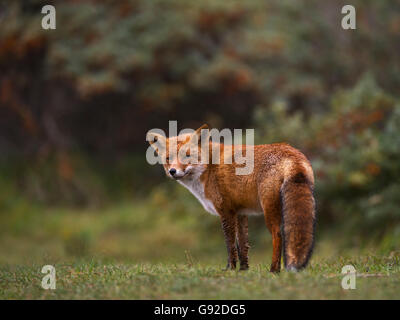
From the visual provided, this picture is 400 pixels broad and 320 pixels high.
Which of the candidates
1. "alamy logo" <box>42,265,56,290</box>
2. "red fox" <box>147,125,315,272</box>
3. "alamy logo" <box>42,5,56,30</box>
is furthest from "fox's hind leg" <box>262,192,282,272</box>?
"alamy logo" <box>42,5,56,30</box>

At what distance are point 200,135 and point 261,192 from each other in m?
1.44

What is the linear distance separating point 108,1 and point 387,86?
33.6 feet

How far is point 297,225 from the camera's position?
632cm

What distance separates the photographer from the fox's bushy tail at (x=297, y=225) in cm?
629

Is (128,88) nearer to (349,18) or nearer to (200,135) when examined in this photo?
(349,18)

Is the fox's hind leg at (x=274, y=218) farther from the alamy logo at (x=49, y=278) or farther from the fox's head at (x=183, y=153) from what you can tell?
the alamy logo at (x=49, y=278)

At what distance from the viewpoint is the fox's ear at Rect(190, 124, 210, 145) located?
7844 millimetres

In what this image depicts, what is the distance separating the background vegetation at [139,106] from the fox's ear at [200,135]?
23.3ft

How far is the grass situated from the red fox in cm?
41

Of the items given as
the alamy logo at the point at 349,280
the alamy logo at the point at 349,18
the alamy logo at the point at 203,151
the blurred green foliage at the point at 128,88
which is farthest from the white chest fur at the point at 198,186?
the alamy logo at the point at 349,18

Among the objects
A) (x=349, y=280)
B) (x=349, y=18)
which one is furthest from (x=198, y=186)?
(x=349, y=18)

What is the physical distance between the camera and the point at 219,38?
1942 centimetres

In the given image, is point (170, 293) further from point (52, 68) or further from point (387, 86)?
point (387, 86)

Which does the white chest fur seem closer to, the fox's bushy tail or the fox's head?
the fox's head
